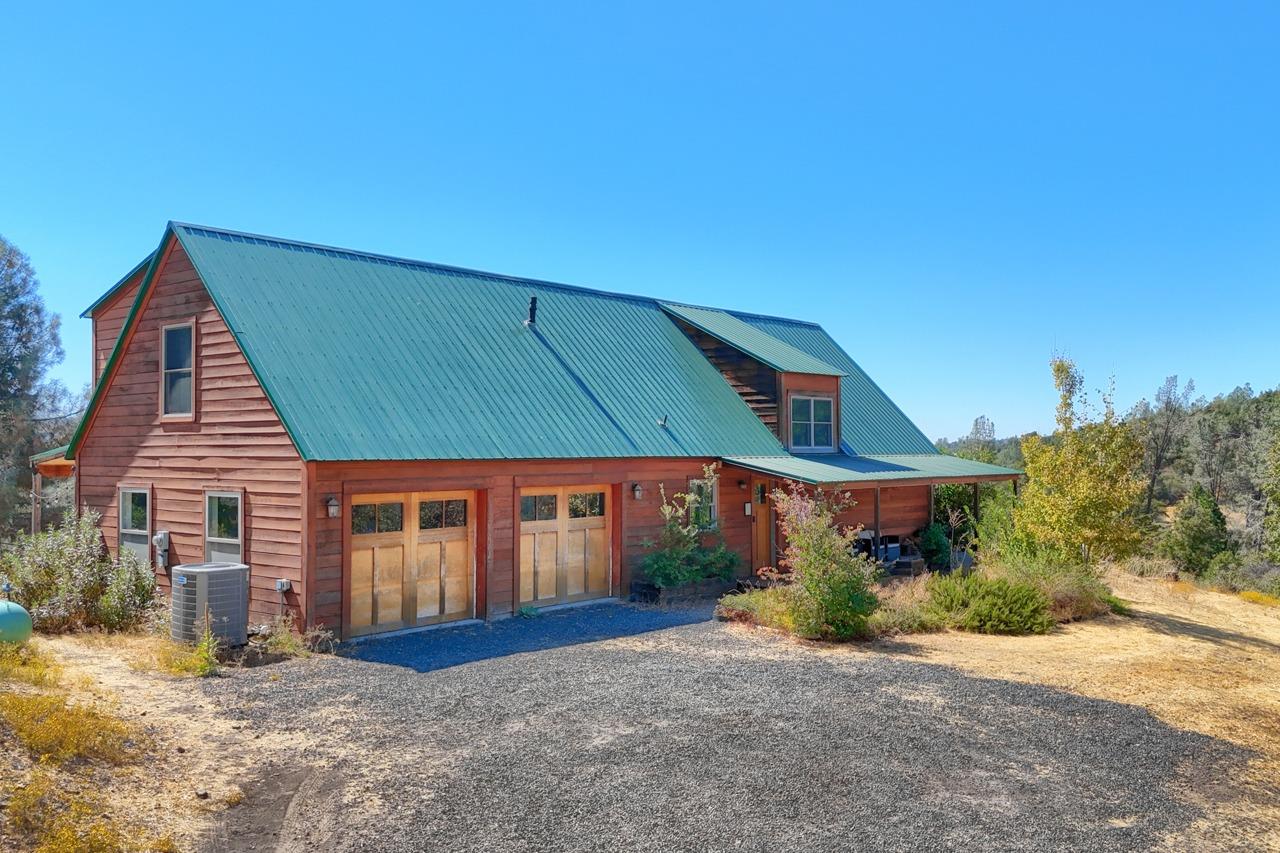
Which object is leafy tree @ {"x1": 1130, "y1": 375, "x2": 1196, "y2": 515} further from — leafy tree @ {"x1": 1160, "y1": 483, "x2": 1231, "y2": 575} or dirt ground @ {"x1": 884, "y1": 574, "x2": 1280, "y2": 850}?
dirt ground @ {"x1": 884, "y1": 574, "x2": 1280, "y2": 850}

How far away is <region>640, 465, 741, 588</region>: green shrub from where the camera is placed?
16.0 metres

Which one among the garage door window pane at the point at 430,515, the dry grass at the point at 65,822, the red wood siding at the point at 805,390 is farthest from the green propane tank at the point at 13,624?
the red wood siding at the point at 805,390

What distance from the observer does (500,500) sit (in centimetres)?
1398

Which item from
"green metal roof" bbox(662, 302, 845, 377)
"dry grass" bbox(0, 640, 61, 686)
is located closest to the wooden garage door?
"dry grass" bbox(0, 640, 61, 686)

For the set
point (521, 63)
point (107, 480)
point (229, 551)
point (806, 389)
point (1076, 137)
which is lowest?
point (229, 551)

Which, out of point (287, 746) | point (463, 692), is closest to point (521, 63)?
point (463, 692)

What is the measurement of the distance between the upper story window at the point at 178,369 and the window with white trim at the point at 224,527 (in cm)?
153

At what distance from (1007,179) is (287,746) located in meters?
21.6

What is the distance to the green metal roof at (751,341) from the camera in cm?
2039

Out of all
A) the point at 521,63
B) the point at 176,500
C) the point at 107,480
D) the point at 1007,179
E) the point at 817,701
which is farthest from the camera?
the point at 1007,179

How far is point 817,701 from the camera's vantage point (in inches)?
360

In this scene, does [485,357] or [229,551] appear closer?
[229,551]

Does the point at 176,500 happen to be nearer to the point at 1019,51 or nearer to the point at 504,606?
the point at 504,606

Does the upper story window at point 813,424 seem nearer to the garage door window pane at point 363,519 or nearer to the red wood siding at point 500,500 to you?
the red wood siding at point 500,500
